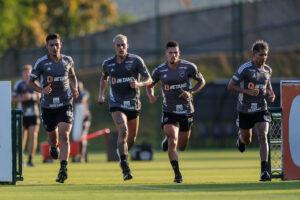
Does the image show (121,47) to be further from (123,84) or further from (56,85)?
(56,85)

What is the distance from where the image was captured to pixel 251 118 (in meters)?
13.4

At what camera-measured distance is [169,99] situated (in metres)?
13.2

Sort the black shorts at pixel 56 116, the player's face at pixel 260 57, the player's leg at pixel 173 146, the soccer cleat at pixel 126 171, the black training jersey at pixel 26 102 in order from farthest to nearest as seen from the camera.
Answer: the black training jersey at pixel 26 102 → the black shorts at pixel 56 116 → the player's face at pixel 260 57 → the soccer cleat at pixel 126 171 → the player's leg at pixel 173 146

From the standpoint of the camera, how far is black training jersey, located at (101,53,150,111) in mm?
13328

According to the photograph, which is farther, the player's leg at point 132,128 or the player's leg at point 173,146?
the player's leg at point 132,128

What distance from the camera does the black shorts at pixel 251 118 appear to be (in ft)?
43.1

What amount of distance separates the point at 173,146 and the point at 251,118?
1464 millimetres

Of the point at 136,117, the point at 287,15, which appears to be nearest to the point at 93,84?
the point at 287,15

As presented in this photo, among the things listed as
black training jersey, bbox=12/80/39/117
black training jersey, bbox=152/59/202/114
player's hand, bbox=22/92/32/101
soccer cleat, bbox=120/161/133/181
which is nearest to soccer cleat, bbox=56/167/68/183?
soccer cleat, bbox=120/161/133/181

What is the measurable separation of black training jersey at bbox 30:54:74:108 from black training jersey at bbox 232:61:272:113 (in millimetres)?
2680

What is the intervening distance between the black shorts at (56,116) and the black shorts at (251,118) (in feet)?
9.06

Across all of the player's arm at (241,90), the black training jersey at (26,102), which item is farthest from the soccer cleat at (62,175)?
the black training jersey at (26,102)

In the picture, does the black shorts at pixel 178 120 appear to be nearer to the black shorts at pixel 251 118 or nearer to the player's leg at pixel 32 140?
the black shorts at pixel 251 118

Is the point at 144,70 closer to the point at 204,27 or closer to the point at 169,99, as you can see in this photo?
the point at 169,99
